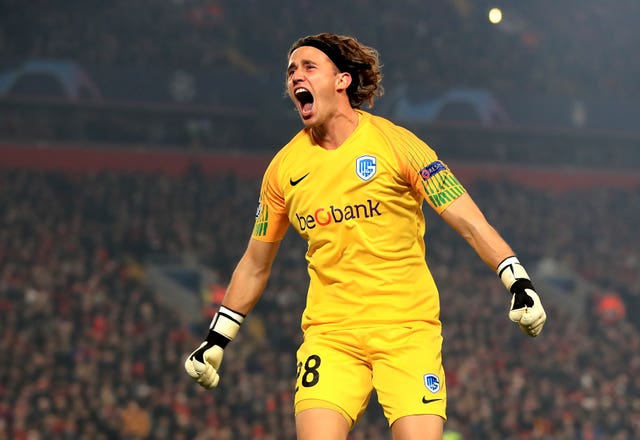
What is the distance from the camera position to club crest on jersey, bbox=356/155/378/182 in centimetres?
500

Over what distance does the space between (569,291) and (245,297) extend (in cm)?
2145

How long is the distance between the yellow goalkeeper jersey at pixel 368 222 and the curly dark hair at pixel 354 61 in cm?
28

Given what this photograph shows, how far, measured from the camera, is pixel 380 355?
490 centimetres

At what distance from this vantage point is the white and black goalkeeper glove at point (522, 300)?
448cm

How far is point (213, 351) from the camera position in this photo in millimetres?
5281

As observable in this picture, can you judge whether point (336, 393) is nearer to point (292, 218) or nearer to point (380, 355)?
point (380, 355)

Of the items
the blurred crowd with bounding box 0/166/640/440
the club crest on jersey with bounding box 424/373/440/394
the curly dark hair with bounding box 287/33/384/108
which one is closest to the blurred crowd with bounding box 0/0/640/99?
the blurred crowd with bounding box 0/166/640/440

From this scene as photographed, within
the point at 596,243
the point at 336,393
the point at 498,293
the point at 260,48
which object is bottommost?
the point at 336,393

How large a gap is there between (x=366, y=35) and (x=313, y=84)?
898 inches

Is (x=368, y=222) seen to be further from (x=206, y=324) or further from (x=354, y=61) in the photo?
(x=206, y=324)

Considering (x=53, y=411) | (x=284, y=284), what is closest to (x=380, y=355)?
(x=53, y=411)

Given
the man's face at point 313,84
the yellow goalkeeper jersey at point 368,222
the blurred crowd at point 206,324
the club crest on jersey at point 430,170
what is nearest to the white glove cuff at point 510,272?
the yellow goalkeeper jersey at point 368,222

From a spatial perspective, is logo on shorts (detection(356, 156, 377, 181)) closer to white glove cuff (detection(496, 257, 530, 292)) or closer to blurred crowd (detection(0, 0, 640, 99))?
white glove cuff (detection(496, 257, 530, 292))

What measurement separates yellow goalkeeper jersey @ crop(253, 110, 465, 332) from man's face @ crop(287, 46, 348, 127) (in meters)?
0.19
